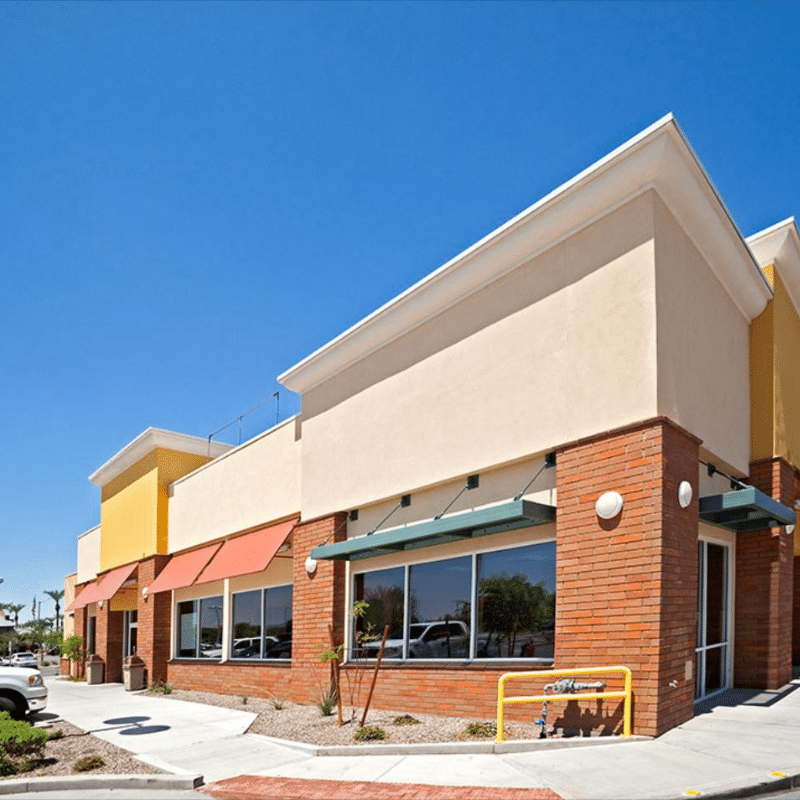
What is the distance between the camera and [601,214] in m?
11.6

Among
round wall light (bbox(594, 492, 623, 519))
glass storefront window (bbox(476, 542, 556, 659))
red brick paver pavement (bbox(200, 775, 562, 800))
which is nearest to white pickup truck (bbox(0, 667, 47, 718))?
red brick paver pavement (bbox(200, 775, 562, 800))

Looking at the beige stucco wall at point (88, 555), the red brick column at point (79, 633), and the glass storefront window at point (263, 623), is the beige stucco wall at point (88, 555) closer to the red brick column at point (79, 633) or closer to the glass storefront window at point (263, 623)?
the red brick column at point (79, 633)

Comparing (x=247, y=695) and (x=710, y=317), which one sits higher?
(x=710, y=317)

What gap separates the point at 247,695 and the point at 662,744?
12530 millimetres

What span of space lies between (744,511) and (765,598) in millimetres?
2195

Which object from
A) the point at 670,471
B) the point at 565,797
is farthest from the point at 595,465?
the point at 565,797

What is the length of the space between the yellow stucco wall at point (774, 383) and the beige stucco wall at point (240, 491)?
32.7ft

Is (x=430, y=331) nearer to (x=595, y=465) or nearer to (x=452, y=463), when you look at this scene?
(x=452, y=463)

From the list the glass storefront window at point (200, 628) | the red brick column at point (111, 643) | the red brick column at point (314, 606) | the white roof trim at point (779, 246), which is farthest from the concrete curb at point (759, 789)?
the red brick column at point (111, 643)

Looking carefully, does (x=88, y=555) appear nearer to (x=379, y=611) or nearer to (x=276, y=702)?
(x=276, y=702)

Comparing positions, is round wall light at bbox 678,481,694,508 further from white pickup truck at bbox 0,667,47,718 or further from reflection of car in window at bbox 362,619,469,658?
white pickup truck at bbox 0,667,47,718

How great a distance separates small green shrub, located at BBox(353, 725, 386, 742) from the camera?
11484 millimetres

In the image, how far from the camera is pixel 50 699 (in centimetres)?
2202

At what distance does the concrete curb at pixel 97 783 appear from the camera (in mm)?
10007
